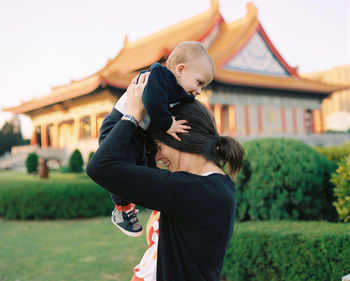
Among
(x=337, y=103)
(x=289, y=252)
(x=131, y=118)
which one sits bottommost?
(x=337, y=103)

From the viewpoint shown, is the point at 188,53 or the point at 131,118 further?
the point at 188,53

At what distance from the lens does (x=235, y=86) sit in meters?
18.9

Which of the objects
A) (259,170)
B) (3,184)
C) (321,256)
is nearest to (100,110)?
(3,184)

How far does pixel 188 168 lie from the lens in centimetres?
155

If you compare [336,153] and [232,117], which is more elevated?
[336,153]

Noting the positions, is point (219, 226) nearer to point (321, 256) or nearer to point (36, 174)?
point (321, 256)

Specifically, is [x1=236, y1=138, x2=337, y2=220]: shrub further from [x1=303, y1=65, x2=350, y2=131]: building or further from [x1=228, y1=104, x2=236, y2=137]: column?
[x1=303, y1=65, x2=350, y2=131]: building

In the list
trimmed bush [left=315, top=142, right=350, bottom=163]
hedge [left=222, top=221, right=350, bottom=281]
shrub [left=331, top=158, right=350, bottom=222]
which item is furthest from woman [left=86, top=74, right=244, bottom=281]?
trimmed bush [left=315, top=142, right=350, bottom=163]

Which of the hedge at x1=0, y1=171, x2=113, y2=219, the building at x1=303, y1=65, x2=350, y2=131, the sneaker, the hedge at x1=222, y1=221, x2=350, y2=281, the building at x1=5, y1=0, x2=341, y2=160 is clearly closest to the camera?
the sneaker

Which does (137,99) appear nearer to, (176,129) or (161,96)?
(161,96)

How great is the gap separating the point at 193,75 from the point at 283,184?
306 cm

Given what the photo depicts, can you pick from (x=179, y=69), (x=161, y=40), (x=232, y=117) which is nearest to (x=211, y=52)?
(x=232, y=117)

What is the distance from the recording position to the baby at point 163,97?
150cm

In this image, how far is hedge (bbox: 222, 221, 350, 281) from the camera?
3.18 meters
